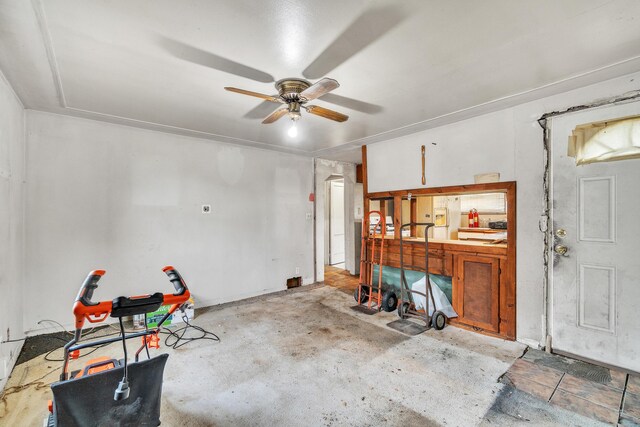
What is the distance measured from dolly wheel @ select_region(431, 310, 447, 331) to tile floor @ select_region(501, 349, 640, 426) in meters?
0.80

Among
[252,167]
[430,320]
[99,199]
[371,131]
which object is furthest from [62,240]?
[430,320]

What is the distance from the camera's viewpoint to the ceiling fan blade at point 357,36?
5.23ft

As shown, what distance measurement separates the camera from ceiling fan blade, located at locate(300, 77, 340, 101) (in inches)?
74.7

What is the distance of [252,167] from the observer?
467 centimetres

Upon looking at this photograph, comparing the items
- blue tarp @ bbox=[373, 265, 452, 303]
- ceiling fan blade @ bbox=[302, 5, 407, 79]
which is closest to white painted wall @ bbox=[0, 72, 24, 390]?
ceiling fan blade @ bbox=[302, 5, 407, 79]

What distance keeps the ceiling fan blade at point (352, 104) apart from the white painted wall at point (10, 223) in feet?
8.81

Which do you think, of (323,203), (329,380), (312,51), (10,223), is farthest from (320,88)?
(323,203)

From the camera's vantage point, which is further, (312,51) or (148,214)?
(148,214)

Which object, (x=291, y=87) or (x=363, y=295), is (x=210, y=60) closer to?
(x=291, y=87)

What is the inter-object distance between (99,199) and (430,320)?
168 inches

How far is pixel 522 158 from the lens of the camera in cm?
290

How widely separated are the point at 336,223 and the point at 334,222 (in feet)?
0.29

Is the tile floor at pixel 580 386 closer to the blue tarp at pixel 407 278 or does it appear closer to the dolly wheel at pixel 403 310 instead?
the blue tarp at pixel 407 278

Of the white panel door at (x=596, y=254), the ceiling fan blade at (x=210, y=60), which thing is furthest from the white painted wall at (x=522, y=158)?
the ceiling fan blade at (x=210, y=60)
